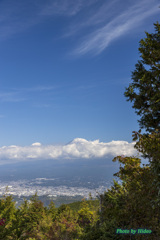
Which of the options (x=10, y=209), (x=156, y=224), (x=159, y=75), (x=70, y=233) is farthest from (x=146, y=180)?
(x=10, y=209)

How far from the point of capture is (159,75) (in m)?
9.54

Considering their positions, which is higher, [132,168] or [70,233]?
[132,168]

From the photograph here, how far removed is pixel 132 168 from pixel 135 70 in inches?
234

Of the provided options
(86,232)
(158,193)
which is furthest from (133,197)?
(86,232)

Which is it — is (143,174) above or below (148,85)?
below

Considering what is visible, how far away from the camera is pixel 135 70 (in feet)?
36.8

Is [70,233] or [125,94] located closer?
[125,94]

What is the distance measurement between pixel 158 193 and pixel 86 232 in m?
7.18

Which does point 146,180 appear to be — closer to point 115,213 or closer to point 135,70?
point 115,213

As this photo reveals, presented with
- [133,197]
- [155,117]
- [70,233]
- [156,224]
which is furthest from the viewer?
[70,233]

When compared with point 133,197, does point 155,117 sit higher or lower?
higher

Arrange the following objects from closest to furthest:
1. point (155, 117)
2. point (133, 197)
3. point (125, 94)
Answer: point (133, 197), point (155, 117), point (125, 94)

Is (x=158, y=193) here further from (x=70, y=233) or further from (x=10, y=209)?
(x=10, y=209)

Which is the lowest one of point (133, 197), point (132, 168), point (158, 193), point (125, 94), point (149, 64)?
point (133, 197)
